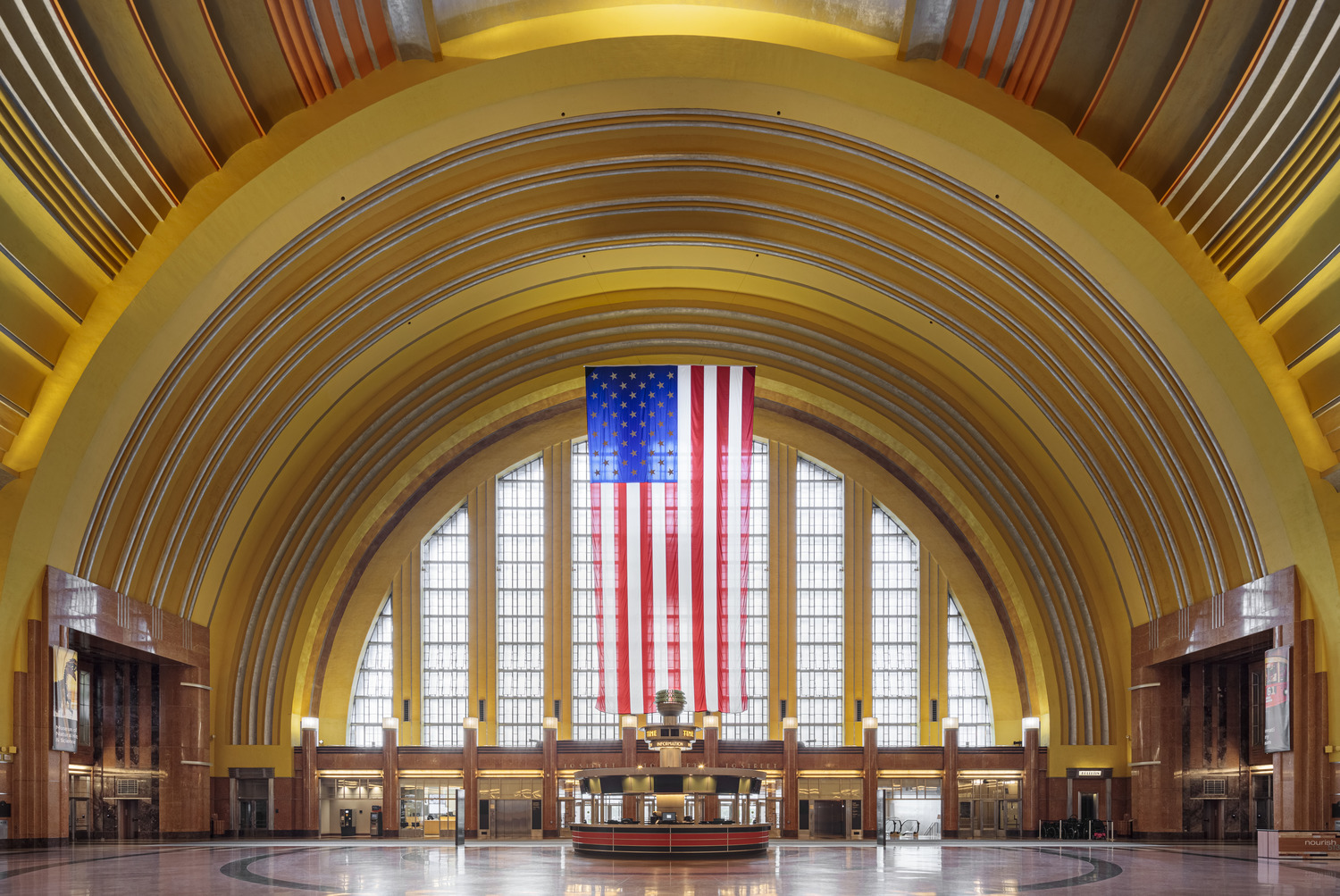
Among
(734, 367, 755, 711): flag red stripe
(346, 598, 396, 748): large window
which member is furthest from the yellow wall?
(346, 598, 396, 748): large window

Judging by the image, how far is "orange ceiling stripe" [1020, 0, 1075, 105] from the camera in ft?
67.6

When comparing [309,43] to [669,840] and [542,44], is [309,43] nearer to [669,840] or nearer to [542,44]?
[542,44]

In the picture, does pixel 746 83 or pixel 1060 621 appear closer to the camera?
pixel 746 83

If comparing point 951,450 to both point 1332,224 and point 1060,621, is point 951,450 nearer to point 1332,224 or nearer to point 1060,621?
point 1060,621

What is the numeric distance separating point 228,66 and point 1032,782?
104 feet

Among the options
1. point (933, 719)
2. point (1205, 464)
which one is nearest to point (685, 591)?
point (933, 719)

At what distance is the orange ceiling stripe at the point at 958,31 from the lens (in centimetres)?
2127

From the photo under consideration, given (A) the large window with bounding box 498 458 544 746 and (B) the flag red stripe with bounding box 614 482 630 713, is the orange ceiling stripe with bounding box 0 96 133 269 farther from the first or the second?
(A) the large window with bounding box 498 458 544 746

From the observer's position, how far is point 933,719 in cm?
4247

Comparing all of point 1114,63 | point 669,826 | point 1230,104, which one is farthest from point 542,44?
point 669,826

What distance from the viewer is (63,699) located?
25.4 metres

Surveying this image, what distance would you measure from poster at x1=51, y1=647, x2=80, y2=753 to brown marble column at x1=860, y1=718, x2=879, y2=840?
2442 cm

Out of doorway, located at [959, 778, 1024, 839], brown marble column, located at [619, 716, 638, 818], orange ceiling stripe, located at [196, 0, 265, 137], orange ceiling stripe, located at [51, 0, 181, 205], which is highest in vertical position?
orange ceiling stripe, located at [196, 0, 265, 137]

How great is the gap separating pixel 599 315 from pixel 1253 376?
19.0 m
